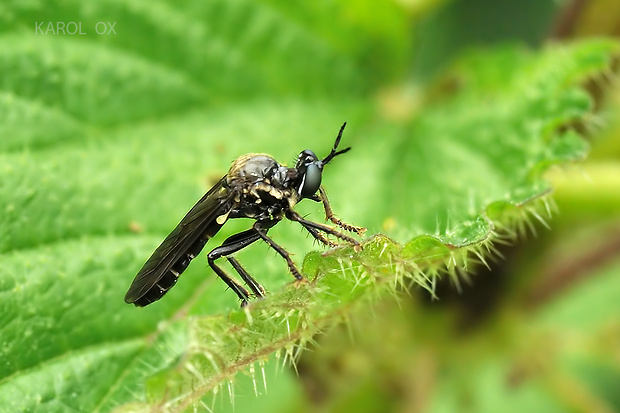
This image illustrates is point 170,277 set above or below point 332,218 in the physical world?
above

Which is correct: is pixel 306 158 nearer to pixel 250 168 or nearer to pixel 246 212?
pixel 250 168

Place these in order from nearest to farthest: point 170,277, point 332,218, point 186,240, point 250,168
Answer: point 170,277 < point 186,240 < point 332,218 < point 250,168

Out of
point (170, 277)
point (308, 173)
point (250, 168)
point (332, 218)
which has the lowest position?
point (332, 218)

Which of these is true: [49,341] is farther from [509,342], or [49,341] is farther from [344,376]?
[509,342]

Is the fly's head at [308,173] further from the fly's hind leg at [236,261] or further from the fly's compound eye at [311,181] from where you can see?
the fly's hind leg at [236,261]

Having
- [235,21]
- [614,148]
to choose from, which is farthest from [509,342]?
[235,21]

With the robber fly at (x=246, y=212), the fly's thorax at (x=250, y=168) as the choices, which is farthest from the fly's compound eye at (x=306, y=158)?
the fly's thorax at (x=250, y=168)

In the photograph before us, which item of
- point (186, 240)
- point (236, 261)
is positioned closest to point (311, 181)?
point (236, 261)
